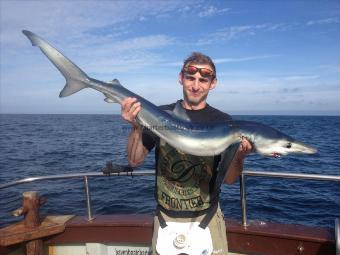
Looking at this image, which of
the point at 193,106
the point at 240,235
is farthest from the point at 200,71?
the point at 240,235

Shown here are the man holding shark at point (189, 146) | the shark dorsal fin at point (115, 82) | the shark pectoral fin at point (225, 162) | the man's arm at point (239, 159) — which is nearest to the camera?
the shark pectoral fin at point (225, 162)

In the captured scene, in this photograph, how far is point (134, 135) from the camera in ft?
12.9

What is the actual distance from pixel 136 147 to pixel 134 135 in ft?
0.46

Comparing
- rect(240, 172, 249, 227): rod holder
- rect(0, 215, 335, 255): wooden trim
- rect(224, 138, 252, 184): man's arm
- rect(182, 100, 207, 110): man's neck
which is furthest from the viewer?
rect(240, 172, 249, 227): rod holder

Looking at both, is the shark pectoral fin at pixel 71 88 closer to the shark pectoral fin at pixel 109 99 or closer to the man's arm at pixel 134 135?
the shark pectoral fin at pixel 109 99

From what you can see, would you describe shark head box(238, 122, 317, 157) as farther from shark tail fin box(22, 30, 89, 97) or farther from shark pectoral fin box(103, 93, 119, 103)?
shark tail fin box(22, 30, 89, 97)

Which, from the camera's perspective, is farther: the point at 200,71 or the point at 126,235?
the point at 126,235

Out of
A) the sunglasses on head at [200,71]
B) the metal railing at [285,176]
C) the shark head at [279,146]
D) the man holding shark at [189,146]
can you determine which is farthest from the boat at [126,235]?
the sunglasses on head at [200,71]

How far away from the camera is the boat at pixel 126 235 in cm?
436

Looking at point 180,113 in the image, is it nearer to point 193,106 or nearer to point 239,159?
point 193,106

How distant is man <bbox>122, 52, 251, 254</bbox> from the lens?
145 inches

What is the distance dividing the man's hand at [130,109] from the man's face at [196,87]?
23.4 inches

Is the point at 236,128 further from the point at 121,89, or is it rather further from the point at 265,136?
the point at 121,89

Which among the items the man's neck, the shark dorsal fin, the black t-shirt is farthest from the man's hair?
the shark dorsal fin
